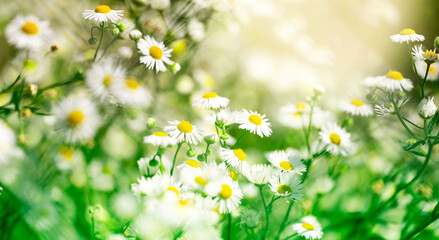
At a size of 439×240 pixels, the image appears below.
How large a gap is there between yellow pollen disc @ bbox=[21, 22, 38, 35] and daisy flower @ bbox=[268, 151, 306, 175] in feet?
1.47

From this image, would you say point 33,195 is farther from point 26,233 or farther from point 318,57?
point 318,57

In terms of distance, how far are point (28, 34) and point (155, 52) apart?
217mm

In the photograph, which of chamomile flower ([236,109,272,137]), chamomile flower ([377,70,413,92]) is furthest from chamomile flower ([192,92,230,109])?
chamomile flower ([377,70,413,92])

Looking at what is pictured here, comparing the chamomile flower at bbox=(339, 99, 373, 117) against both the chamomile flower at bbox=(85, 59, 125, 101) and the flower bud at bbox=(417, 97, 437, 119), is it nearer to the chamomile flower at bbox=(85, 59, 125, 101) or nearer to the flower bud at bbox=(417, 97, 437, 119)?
the flower bud at bbox=(417, 97, 437, 119)

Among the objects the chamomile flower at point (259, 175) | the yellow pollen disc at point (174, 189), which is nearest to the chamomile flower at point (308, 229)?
the chamomile flower at point (259, 175)

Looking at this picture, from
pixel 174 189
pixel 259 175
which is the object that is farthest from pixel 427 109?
pixel 174 189

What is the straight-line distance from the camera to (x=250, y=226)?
20.7 inches

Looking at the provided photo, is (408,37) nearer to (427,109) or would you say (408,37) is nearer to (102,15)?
(427,109)

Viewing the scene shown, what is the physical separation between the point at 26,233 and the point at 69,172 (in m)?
0.14

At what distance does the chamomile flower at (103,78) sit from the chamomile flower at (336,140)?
37 cm

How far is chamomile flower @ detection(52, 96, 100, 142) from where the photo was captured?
50 cm

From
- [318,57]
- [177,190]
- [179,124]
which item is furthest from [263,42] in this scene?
[177,190]

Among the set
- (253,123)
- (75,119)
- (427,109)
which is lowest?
(75,119)

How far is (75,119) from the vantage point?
51 cm
